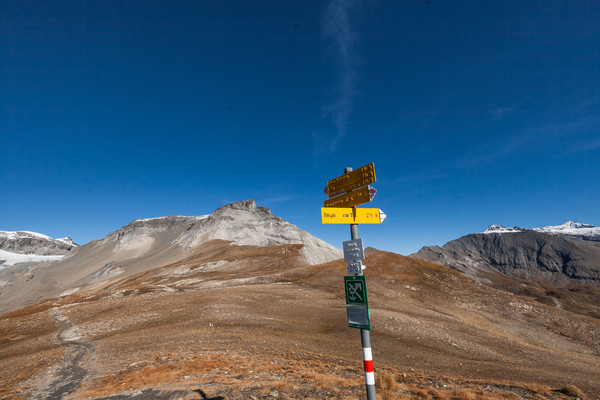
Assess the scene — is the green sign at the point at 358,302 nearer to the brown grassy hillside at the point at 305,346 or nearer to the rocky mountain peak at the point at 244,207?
the brown grassy hillside at the point at 305,346

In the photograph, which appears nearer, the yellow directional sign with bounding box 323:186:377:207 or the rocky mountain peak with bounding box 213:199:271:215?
the yellow directional sign with bounding box 323:186:377:207

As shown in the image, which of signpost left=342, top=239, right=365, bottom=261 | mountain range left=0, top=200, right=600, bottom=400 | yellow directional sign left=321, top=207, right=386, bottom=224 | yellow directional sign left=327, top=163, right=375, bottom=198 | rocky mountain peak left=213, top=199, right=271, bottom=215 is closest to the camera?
signpost left=342, top=239, right=365, bottom=261

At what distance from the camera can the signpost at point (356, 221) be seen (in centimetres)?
753

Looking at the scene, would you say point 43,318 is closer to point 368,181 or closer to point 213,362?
point 213,362

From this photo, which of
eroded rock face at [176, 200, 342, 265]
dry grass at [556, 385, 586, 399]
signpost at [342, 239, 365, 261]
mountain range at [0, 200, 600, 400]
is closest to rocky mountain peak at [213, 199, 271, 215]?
eroded rock face at [176, 200, 342, 265]

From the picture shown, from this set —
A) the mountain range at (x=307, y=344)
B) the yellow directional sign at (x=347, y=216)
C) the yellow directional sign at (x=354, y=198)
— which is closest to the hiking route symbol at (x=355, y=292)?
the yellow directional sign at (x=347, y=216)

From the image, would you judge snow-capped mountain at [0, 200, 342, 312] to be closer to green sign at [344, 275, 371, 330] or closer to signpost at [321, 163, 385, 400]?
signpost at [321, 163, 385, 400]

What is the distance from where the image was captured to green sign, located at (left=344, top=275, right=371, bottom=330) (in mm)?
7478

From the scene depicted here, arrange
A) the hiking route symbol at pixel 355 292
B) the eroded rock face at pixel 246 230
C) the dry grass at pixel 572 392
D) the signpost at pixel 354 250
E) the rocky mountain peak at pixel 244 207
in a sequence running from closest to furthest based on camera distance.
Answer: the hiking route symbol at pixel 355 292 < the signpost at pixel 354 250 < the dry grass at pixel 572 392 < the eroded rock face at pixel 246 230 < the rocky mountain peak at pixel 244 207

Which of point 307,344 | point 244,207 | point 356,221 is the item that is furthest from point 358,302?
point 244,207

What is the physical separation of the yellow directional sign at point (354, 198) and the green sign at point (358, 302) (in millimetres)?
2068

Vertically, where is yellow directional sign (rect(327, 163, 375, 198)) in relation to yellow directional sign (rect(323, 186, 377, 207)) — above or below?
above

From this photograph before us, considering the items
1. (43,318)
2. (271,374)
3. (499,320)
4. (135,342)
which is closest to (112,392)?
(271,374)

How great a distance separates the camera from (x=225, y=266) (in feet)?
281
